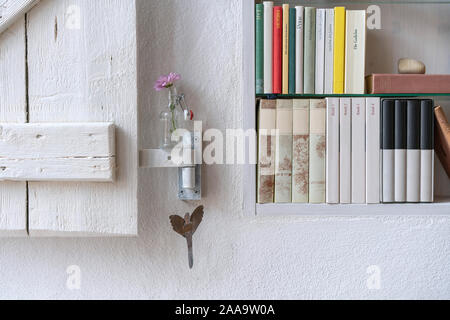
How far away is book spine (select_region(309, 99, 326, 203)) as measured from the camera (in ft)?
3.34

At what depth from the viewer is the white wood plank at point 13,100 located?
990 mm

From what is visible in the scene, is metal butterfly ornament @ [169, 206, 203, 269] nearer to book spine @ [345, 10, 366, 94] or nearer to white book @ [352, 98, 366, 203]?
white book @ [352, 98, 366, 203]

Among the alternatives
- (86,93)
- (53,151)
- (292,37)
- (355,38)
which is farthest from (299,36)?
(53,151)

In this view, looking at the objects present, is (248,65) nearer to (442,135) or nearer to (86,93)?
(86,93)

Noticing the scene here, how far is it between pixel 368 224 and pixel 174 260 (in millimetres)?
546

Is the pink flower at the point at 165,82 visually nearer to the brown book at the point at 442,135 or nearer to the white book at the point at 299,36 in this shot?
the white book at the point at 299,36

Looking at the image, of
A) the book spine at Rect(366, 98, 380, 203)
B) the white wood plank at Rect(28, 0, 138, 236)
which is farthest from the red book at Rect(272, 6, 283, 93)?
the white wood plank at Rect(28, 0, 138, 236)

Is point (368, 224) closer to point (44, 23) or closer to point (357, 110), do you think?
point (357, 110)

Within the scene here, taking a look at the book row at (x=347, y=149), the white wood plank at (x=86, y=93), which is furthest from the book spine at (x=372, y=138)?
the white wood plank at (x=86, y=93)

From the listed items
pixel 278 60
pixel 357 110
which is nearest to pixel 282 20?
pixel 278 60

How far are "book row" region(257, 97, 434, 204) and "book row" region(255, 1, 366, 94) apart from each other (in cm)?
4

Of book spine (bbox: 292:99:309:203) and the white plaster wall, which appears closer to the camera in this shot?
book spine (bbox: 292:99:309:203)
